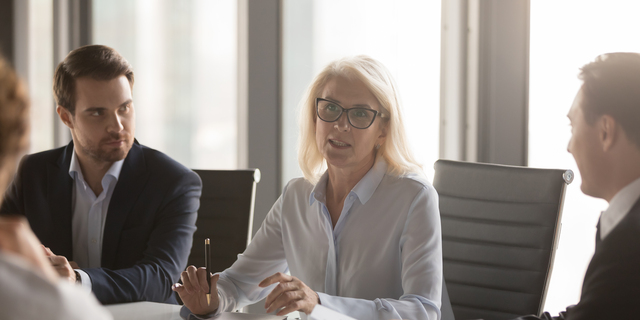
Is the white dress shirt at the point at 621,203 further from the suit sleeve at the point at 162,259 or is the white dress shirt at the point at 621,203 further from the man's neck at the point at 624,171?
the suit sleeve at the point at 162,259

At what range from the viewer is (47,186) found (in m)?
1.97

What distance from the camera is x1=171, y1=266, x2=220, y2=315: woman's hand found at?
146cm

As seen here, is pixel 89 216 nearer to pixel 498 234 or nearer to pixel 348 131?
pixel 348 131

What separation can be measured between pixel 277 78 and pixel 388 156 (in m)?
1.48

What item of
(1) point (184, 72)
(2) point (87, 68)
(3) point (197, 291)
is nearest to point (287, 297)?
(3) point (197, 291)

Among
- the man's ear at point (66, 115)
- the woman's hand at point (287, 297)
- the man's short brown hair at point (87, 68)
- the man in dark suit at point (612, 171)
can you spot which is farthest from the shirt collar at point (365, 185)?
the man's ear at point (66, 115)

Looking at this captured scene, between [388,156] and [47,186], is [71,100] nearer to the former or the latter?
[47,186]

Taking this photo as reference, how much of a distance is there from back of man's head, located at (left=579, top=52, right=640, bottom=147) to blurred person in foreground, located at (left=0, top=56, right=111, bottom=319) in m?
0.93

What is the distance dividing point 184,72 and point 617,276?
3.04m

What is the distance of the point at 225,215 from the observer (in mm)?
2256

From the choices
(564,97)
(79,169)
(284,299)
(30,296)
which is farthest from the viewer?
(564,97)

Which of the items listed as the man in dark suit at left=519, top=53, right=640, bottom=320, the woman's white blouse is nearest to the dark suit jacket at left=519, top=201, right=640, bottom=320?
the man in dark suit at left=519, top=53, right=640, bottom=320

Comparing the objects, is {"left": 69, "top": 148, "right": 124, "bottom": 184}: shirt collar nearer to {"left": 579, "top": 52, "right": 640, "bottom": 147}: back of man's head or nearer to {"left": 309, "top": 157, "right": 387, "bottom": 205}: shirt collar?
{"left": 309, "top": 157, "right": 387, "bottom": 205}: shirt collar

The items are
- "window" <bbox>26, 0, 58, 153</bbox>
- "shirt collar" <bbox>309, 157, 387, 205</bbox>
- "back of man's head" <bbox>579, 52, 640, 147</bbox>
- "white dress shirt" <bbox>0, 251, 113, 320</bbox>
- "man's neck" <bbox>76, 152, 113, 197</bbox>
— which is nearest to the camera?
"white dress shirt" <bbox>0, 251, 113, 320</bbox>
